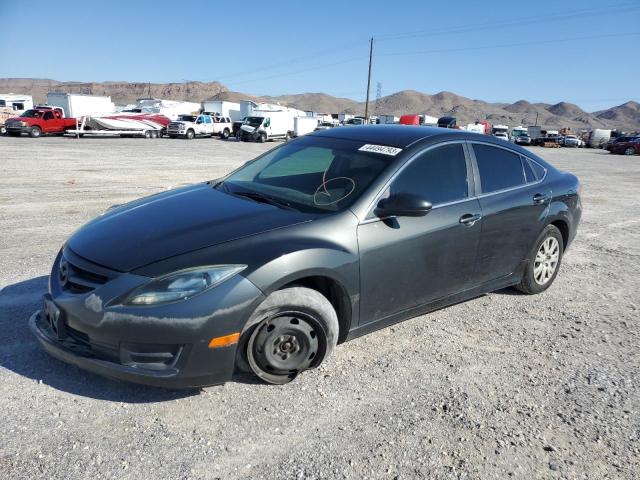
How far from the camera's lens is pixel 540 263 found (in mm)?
4973

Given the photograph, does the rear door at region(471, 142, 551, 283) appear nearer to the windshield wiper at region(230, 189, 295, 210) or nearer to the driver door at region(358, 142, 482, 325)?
the driver door at region(358, 142, 482, 325)

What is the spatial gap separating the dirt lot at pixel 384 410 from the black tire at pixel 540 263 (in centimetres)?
26

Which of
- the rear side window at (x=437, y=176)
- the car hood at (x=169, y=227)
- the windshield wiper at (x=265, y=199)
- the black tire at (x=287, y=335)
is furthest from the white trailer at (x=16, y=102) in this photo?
the black tire at (x=287, y=335)

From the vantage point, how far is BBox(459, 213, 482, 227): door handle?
3.93m

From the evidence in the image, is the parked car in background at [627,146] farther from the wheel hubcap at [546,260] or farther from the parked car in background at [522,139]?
the wheel hubcap at [546,260]

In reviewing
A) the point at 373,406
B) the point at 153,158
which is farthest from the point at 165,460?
the point at 153,158

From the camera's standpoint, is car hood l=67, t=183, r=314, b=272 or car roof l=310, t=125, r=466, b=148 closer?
car hood l=67, t=183, r=314, b=272

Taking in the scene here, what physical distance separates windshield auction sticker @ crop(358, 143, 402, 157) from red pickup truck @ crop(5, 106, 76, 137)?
32.2 metres

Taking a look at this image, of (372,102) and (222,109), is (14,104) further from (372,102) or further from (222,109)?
(372,102)

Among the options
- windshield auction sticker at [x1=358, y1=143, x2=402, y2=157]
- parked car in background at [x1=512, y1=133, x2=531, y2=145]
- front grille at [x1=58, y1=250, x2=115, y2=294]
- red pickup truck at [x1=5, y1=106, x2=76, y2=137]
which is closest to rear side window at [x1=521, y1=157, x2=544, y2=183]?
windshield auction sticker at [x1=358, y1=143, x2=402, y2=157]

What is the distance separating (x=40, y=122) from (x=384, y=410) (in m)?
34.0

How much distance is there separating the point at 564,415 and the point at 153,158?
725 inches

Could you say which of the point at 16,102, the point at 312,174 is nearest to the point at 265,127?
the point at 16,102

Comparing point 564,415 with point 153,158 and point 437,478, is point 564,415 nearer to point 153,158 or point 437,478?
point 437,478
